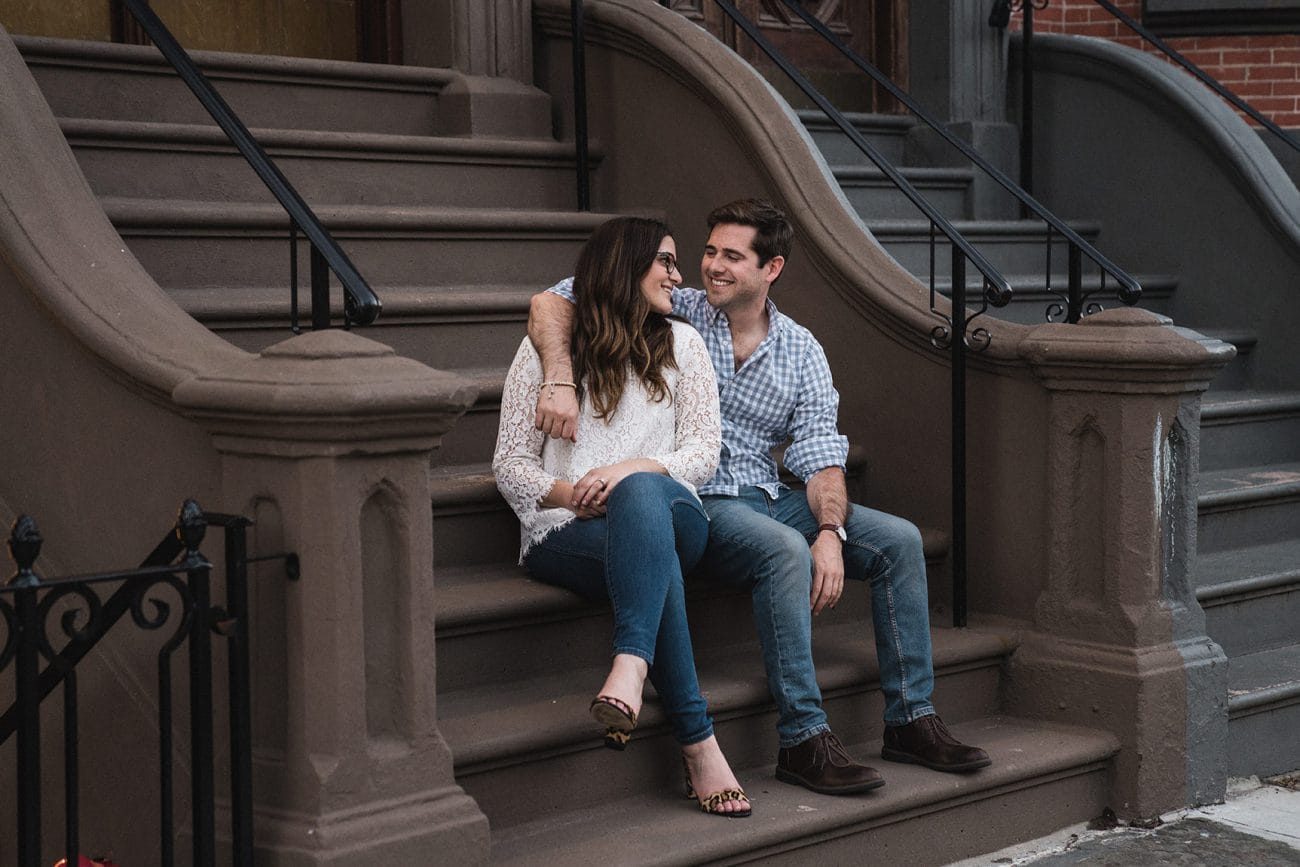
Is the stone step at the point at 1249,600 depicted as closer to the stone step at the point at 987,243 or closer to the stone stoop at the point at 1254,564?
the stone stoop at the point at 1254,564

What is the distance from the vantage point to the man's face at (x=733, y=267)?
464cm

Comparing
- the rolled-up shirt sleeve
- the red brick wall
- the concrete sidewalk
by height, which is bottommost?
the concrete sidewalk

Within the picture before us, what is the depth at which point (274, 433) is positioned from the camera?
3.28m

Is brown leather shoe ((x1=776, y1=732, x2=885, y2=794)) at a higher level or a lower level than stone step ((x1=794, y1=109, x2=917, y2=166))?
lower

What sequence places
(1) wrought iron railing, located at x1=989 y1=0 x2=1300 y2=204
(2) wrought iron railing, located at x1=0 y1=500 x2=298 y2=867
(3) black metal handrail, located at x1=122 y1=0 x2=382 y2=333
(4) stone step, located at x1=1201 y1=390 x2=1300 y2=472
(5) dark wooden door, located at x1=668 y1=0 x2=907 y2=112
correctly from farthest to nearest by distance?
(5) dark wooden door, located at x1=668 y1=0 x2=907 y2=112 < (1) wrought iron railing, located at x1=989 y1=0 x2=1300 y2=204 < (4) stone step, located at x1=1201 y1=390 x2=1300 y2=472 < (3) black metal handrail, located at x1=122 y1=0 x2=382 y2=333 < (2) wrought iron railing, located at x1=0 y1=500 x2=298 y2=867

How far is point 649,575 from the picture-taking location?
3953 millimetres

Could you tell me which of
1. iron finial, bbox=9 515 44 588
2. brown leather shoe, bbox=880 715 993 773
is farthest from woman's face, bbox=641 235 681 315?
iron finial, bbox=9 515 44 588

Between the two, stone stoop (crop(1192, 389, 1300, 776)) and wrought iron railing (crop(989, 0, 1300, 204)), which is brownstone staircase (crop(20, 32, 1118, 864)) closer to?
stone stoop (crop(1192, 389, 1300, 776))

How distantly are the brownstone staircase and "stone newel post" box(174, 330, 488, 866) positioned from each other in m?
0.40

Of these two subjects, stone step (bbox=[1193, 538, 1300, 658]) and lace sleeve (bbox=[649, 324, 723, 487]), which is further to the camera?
stone step (bbox=[1193, 538, 1300, 658])

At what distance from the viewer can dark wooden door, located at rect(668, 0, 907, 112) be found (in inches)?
306

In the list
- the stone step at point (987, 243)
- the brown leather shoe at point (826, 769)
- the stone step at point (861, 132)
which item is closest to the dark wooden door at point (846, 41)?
the stone step at point (861, 132)

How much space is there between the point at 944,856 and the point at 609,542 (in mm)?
1209

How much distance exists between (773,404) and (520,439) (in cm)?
77
